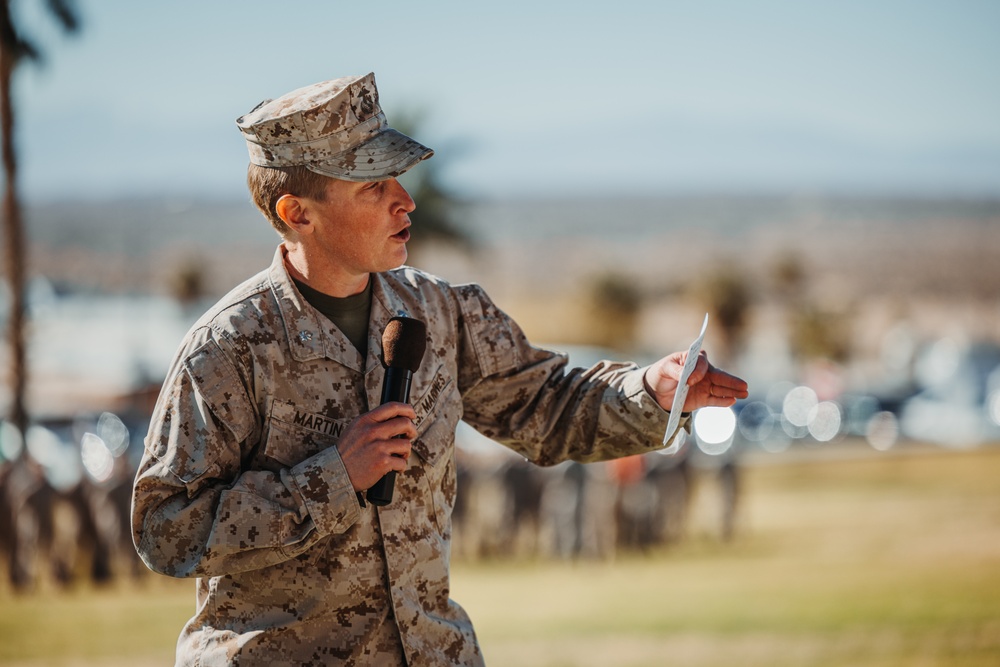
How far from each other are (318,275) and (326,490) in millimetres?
544

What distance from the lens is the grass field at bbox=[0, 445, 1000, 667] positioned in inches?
379

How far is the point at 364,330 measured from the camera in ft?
8.71

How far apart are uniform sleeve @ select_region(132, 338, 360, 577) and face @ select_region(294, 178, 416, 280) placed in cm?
36

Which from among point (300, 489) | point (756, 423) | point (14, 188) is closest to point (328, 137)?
point (300, 489)

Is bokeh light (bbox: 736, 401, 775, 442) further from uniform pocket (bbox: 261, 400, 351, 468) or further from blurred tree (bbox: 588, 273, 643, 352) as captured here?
uniform pocket (bbox: 261, 400, 351, 468)

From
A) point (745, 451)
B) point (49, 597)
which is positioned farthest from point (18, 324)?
point (745, 451)

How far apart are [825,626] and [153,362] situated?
33.0 meters

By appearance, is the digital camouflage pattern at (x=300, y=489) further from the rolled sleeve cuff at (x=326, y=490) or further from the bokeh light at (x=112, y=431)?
the bokeh light at (x=112, y=431)

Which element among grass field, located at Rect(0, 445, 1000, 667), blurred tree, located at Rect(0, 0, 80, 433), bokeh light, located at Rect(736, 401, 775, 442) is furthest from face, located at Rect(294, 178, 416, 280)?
bokeh light, located at Rect(736, 401, 775, 442)

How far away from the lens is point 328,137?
2469mm

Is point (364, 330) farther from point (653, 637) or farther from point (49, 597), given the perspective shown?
point (49, 597)

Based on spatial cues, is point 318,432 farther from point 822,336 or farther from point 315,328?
point 822,336

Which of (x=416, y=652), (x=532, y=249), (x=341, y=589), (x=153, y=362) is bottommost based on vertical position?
(x=532, y=249)

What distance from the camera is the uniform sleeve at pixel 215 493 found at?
228 cm
